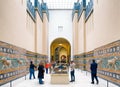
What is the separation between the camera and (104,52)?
1305cm

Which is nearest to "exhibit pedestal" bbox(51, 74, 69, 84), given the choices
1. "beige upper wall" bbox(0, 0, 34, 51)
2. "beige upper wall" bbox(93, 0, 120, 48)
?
"beige upper wall" bbox(0, 0, 34, 51)

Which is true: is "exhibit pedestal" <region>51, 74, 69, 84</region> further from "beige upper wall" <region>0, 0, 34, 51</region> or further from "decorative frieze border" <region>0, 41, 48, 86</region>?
"beige upper wall" <region>0, 0, 34, 51</region>

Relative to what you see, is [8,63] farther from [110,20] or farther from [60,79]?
[110,20]

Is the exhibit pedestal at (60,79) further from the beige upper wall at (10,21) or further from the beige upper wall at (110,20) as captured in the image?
the beige upper wall at (110,20)

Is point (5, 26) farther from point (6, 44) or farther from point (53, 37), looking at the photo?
point (53, 37)

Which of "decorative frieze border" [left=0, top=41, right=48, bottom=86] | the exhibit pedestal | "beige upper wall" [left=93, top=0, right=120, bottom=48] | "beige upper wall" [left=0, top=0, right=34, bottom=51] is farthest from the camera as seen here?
the exhibit pedestal

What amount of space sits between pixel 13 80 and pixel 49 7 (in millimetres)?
27531

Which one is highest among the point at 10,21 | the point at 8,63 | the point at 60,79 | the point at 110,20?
the point at 10,21

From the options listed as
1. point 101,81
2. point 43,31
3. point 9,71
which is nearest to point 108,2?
point 101,81

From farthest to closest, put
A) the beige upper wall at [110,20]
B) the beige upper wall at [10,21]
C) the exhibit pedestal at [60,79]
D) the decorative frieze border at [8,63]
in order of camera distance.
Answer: the exhibit pedestal at [60,79] < the beige upper wall at [10,21] < the decorative frieze border at [8,63] < the beige upper wall at [110,20]

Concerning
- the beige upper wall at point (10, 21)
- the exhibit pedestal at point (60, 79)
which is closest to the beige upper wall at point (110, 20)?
the exhibit pedestal at point (60, 79)

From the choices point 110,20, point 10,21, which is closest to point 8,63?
point 10,21

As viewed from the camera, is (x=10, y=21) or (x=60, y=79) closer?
(x=10, y=21)

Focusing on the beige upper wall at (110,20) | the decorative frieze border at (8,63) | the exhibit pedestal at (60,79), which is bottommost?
the exhibit pedestal at (60,79)
